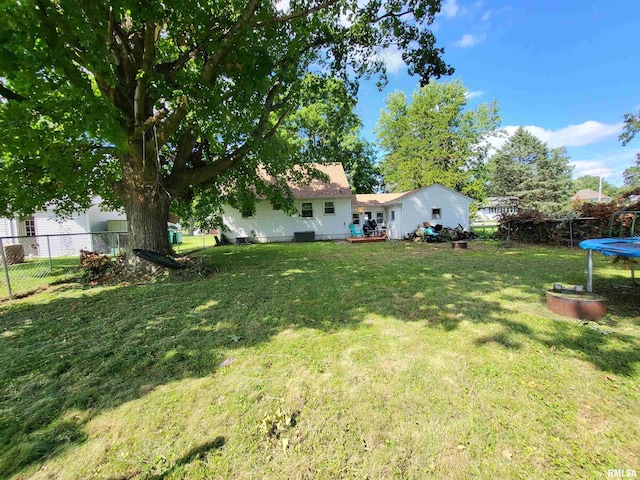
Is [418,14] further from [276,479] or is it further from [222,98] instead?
[276,479]

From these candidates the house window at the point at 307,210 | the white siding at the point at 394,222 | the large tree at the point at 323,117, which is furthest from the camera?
the house window at the point at 307,210

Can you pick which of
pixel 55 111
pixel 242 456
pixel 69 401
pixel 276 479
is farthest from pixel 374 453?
pixel 55 111

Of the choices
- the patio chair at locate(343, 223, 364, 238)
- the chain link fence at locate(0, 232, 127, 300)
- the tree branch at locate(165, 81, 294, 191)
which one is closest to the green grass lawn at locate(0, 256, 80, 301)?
the chain link fence at locate(0, 232, 127, 300)

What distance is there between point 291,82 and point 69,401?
27.5 feet

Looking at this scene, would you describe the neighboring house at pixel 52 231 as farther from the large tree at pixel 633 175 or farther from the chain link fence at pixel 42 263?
the large tree at pixel 633 175

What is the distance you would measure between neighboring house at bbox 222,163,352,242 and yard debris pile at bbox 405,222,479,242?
4.84 m

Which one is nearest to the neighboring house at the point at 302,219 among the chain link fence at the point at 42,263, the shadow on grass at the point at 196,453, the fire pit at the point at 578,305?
the chain link fence at the point at 42,263

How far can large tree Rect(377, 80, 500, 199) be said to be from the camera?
27.1 m

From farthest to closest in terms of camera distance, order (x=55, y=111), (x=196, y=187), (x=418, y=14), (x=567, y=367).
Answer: (x=196, y=187) < (x=418, y=14) < (x=55, y=111) < (x=567, y=367)

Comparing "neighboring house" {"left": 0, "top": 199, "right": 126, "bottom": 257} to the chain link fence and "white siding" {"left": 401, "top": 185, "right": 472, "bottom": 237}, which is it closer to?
the chain link fence

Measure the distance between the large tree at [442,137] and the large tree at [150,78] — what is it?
68.2ft

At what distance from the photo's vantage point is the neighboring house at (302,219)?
1845cm

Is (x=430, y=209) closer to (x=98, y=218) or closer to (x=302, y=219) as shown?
(x=302, y=219)

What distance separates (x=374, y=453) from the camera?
188 cm
